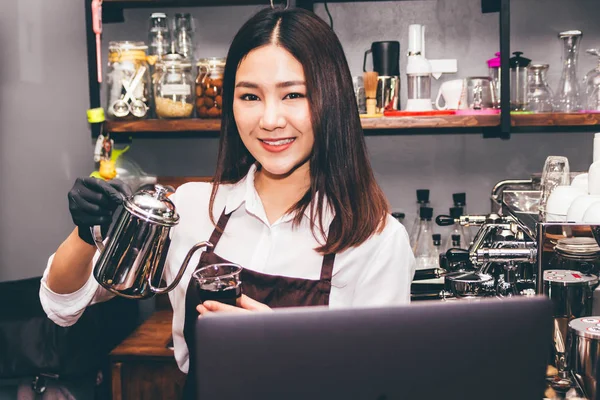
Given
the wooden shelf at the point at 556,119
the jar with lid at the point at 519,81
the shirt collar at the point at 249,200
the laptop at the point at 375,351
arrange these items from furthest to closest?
the jar with lid at the point at 519,81
the wooden shelf at the point at 556,119
the shirt collar at the point at 249,200
the laptop at the point at 375,351

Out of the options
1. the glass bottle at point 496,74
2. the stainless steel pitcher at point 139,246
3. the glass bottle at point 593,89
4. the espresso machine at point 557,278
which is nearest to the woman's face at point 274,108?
the stainless steel pitcher at point 139,246

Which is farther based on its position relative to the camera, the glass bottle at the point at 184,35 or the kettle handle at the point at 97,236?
the glass bottle at the point at 184,35

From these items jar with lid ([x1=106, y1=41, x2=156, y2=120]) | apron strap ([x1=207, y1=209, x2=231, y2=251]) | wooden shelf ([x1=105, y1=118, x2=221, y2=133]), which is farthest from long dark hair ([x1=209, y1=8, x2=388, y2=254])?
jar with lid ([x1=106, y1=41, x2=156, y2=120])

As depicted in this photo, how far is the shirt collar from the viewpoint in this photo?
4.67ft

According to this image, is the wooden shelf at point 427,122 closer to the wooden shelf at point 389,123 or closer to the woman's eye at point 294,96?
the wooden shelf at point 389,123

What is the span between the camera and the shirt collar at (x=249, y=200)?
1423 millimetres

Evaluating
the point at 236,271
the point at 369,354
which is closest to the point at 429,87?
the point at 236,271

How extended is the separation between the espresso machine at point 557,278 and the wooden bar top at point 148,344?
2.87 feet

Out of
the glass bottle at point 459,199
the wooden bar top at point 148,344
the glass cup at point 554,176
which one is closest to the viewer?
the glass cup at point 554,176

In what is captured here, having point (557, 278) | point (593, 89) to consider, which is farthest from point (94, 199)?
point (593, 89)

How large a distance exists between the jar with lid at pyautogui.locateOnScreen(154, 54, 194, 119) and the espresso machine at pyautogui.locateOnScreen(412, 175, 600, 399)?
104cm

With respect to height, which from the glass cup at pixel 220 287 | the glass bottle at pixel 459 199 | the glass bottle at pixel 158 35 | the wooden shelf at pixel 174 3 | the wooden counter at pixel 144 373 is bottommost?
the wooden counter at pixel 144 373

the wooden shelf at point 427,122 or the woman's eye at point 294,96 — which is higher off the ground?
the woman's eye at point 294,96

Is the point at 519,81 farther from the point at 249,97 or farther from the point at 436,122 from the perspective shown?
the point at 249,97
